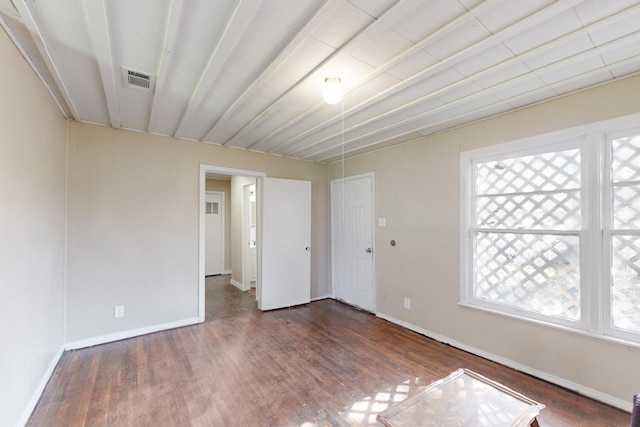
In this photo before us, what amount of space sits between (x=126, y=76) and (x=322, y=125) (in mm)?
1735

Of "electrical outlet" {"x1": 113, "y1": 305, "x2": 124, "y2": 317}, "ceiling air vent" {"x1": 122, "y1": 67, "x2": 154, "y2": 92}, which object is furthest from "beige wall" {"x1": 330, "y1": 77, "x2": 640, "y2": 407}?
"electrical outlet" {"x1": 113, "y1": 305, "x2": 124, "y2": 317}

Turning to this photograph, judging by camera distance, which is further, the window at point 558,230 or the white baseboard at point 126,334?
the white baseboard at point 126,334

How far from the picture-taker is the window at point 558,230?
2.02m

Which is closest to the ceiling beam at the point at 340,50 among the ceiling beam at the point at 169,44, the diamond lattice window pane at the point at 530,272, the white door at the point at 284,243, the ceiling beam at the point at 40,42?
the ceiling beam at the point at 169,44

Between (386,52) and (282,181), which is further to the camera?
(282,181)

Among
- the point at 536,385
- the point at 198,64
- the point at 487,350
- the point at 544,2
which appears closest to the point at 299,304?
the point at 487,350

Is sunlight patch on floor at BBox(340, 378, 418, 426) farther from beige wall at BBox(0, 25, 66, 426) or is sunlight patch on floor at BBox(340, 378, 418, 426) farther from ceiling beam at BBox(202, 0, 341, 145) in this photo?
ceiling beam at BBox(202, 0, 341, 145)

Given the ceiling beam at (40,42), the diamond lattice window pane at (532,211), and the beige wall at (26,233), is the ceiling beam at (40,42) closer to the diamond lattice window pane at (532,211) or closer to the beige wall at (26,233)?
the beige wall at (26,233)

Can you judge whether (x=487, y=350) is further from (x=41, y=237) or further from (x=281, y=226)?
(x=41, y=237)

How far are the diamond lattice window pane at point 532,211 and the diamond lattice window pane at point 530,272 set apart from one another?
0.34 feet

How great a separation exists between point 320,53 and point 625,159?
2350 mm

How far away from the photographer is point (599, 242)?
2098mm

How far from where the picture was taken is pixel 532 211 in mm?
2508

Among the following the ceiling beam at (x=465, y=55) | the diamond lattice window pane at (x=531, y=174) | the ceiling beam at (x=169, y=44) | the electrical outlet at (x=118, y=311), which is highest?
the ceiling beam at (x=169, y=44)
